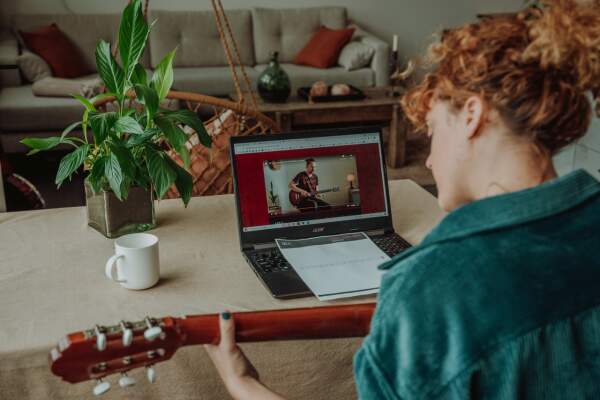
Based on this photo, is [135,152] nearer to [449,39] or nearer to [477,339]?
[449,39]

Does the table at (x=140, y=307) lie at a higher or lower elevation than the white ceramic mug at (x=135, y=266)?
lower

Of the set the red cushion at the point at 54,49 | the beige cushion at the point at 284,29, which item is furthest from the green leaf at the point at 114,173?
the beige cushion at the point at 284,29

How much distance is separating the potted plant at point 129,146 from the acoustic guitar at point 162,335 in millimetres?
521

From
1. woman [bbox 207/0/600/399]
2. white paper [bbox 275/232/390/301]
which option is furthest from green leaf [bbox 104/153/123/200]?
woman [bbox 207/0/600/399]

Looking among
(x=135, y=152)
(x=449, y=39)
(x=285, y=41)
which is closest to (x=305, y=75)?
(x=285, y=41)

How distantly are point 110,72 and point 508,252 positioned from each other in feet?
3.42

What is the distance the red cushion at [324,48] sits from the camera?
4992mm

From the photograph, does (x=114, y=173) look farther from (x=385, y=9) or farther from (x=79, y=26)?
(x=385, y=9)

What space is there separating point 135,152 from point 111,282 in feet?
0.98

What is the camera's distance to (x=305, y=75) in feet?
15.9

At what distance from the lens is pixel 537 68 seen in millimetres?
865

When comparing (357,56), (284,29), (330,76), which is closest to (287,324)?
(330,76)

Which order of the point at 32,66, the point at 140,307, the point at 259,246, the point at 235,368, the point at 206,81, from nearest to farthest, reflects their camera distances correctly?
the point at 235,368
the point at 140,307
the point at 259,246
the point at 32,66
the point at 206,81

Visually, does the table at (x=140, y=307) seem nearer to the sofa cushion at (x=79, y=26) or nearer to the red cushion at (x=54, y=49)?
the red cushion at (x=54, y=49)
